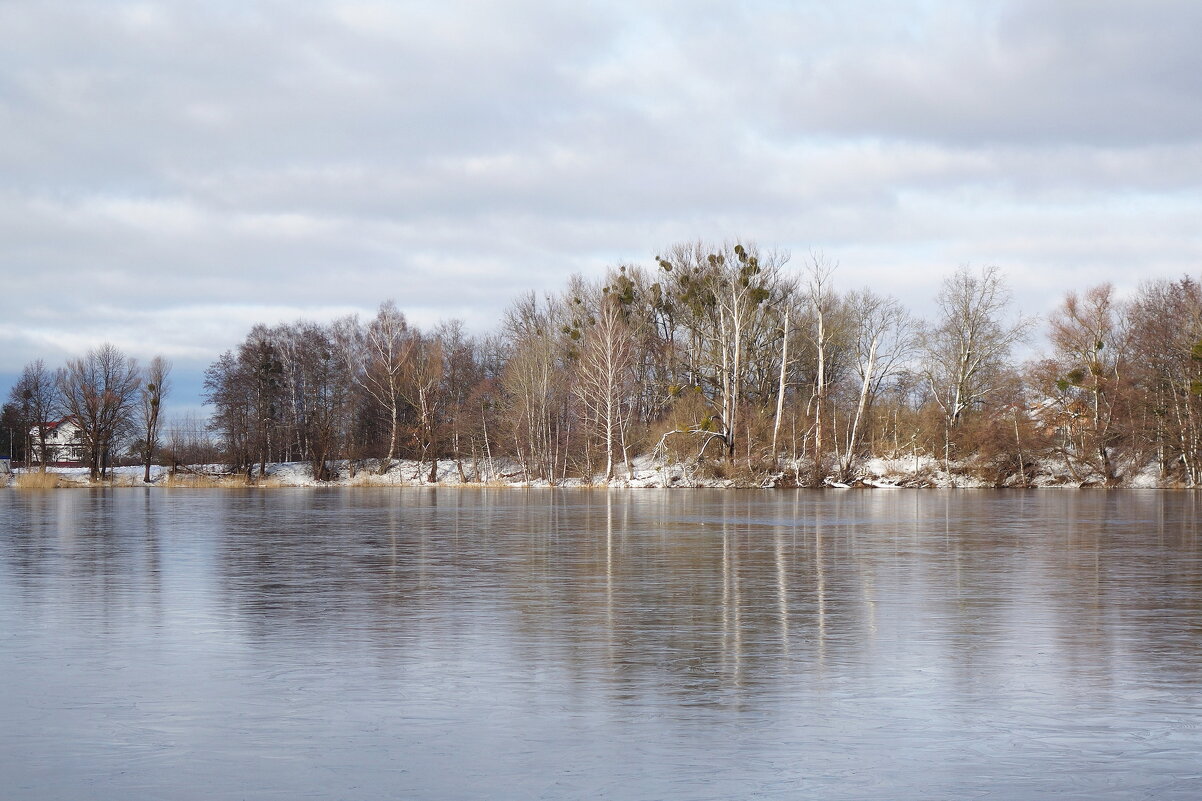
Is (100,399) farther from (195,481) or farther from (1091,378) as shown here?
(1091,378)

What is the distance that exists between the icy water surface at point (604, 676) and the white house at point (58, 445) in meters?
72.9

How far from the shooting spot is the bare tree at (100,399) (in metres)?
82.4

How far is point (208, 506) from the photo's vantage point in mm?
39000

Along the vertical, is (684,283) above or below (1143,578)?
above

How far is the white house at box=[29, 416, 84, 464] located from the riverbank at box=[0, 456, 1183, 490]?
6.55 metres

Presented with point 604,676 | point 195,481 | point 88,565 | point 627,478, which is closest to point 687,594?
point 604,676

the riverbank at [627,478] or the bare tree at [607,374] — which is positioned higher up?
the bare tree at [607,374]

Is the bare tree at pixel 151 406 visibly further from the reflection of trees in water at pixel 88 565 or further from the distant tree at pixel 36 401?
the reflection of trees in water at pixel 88 565

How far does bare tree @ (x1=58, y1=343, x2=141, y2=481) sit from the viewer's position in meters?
82.4

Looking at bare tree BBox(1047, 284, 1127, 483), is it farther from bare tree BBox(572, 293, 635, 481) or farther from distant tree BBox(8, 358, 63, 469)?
distant tree BBox(8, 358, 63, 469)

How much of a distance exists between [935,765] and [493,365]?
278ft

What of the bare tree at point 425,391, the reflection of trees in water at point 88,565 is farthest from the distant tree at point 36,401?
the reflection of trees in water at point 88,565

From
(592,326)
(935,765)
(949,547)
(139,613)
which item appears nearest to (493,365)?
(592,326)

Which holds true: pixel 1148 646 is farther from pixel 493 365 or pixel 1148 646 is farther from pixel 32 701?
pixel 493 365
